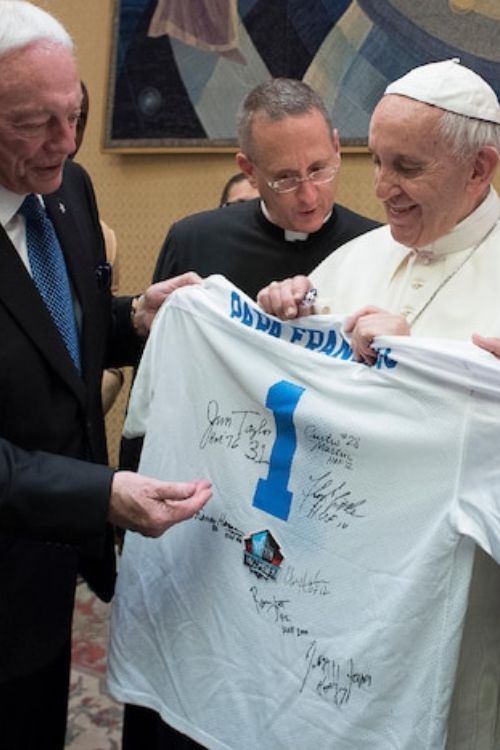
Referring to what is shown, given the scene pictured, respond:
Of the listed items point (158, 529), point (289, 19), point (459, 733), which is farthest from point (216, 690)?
point (289, 19)

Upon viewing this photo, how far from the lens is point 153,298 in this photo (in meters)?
1.83

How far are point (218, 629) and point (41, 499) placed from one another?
40 centimetres

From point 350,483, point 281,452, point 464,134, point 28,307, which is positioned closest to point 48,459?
point 28,307

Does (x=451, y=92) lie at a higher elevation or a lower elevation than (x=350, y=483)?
higher

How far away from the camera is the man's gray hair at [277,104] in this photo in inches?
77.3

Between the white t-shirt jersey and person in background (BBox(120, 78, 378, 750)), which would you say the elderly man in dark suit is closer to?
the white t-shirt jersey

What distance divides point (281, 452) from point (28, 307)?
50 centimetres

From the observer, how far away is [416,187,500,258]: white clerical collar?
1.46 metres

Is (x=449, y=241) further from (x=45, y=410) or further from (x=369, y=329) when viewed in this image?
(x=45, y=410)
